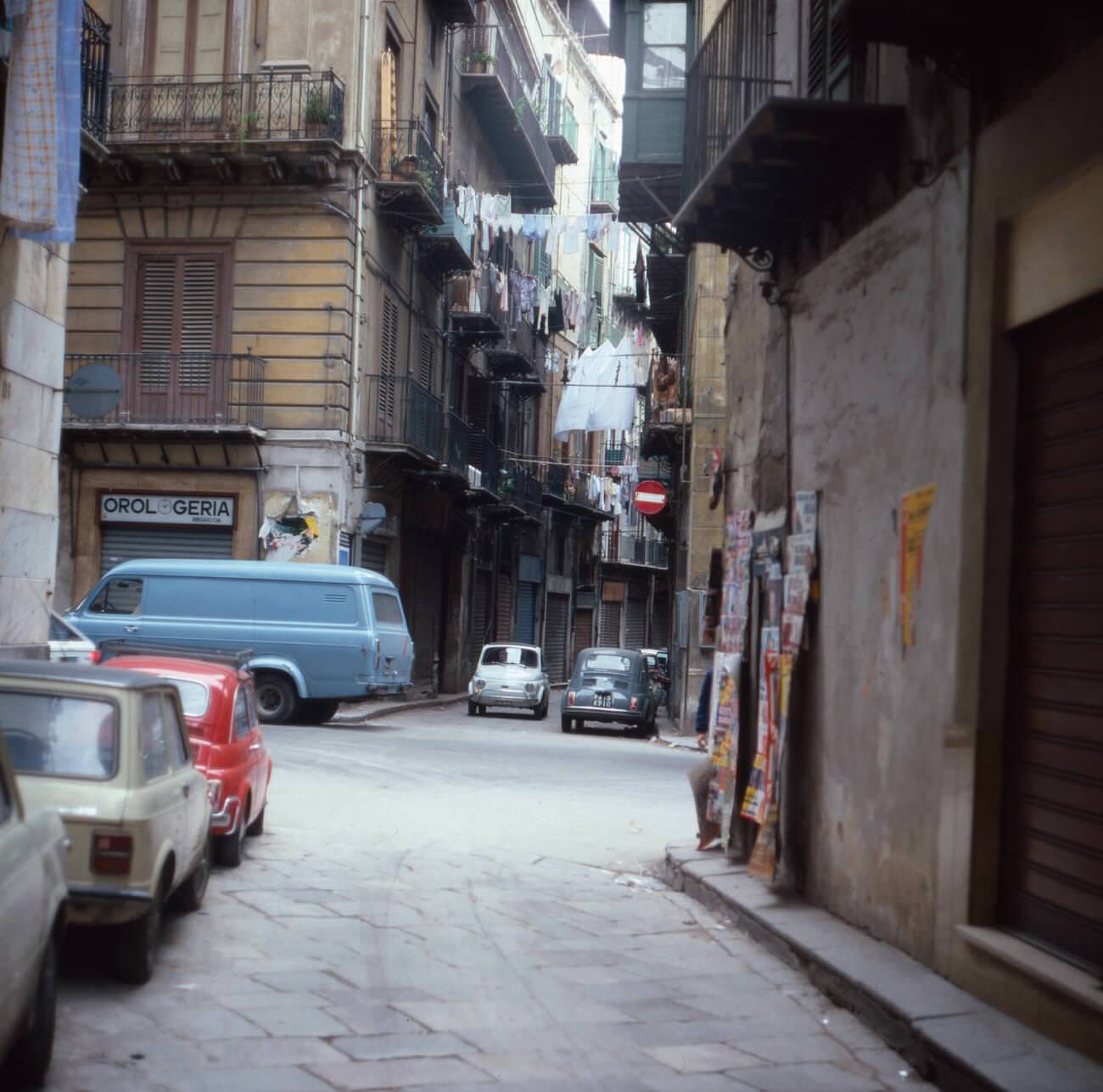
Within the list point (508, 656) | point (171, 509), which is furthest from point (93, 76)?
point (508, 656)

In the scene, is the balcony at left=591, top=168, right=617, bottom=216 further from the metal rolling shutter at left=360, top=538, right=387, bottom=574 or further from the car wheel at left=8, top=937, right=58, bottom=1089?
the car wheel at left=8, top=937, right=58, bottom=1089

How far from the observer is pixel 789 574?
9.45 metres

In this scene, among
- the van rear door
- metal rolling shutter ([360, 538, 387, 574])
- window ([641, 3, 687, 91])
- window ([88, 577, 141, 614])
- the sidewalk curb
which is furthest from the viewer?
metal rolling shutter ([360, 538, 387, 574])

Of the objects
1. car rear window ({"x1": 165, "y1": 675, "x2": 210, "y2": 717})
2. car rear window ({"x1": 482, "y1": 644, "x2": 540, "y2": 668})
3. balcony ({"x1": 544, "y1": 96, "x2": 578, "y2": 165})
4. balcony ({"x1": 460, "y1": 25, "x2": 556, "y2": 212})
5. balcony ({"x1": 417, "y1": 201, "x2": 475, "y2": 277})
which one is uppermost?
balcony ({"x1": 544, "y1": 96, "x2": 578, "y2": 165})

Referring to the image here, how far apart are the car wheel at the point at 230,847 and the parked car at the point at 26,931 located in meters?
4.52

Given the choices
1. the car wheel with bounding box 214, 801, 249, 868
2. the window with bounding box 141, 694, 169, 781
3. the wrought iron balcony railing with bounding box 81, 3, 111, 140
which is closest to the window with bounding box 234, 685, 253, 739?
the car wheel with bounding box 214, 801, 249, 868

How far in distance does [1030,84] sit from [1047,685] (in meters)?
2.38

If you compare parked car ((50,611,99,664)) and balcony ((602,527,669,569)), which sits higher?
balcony ((602,527,669,569))

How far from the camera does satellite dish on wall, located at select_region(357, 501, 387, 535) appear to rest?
27.0 metres

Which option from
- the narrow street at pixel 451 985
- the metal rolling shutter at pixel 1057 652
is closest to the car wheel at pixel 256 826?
the narrow street at pixel 451 985

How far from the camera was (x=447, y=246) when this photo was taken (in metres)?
31.8

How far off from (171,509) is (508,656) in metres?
7.54

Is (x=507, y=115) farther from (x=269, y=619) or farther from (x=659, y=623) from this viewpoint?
(x=659, y=623)

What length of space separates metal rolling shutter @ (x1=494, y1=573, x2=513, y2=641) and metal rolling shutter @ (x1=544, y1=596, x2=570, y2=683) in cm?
486
